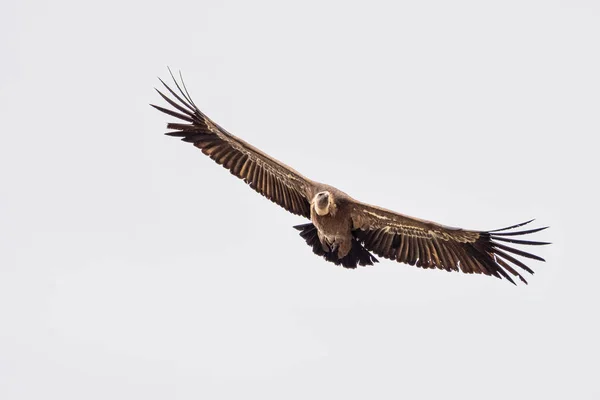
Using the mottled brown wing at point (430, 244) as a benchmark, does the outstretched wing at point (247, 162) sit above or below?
above

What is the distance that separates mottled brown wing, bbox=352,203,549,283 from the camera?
49.8 feet

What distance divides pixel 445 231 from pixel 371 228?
1053mm

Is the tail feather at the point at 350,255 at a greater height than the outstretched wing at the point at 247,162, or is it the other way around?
the outstretched wing at the point at 247,162

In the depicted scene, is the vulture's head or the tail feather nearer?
the vulture's head

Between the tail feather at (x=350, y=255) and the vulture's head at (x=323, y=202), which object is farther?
the tail feather at (x=350, y=255)

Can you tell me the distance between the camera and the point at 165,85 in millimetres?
15141

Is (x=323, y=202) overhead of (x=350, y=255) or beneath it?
overhead

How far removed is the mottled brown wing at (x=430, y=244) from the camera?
15.2m

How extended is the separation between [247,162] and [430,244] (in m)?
2.91

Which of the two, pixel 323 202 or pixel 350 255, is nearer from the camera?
pixel 323 202

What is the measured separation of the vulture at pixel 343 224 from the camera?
15.2 meters

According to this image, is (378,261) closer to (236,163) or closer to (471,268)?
(471,268)

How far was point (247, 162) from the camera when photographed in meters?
16.1

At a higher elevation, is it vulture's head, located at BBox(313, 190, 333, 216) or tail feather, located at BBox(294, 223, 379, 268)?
vulture's head, located at BBox(313, 190, 333, 216)
